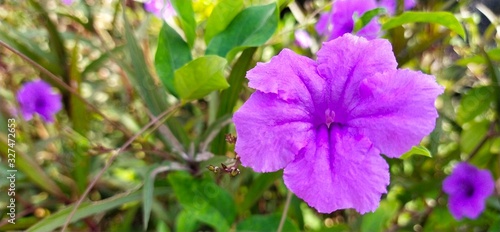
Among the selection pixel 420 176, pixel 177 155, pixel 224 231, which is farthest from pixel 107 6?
pixel 420 176

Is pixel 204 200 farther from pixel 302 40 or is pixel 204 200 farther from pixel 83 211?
pixel 302 40

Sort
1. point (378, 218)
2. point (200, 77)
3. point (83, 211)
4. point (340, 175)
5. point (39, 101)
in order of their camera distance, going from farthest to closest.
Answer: point (39, 101) → point (378, 218) → point (83, 211) → point (200, 77) → point (340, 175)

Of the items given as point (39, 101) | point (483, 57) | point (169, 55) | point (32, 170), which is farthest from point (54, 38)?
point (483, 57)

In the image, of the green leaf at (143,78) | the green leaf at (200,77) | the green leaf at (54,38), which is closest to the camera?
the green leaf at (200,77)

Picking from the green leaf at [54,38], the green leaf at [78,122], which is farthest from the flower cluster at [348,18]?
the green leaf at [54,38]

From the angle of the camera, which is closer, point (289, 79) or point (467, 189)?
point (289, 79)

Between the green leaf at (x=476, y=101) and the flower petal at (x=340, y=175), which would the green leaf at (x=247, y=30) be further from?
the green leaf at (x=476, y=101)
